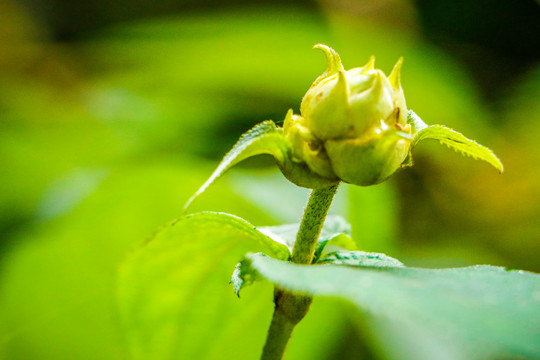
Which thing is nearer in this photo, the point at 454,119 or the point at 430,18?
the point at 454,119

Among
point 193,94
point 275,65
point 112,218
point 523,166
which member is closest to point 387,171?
point 112,218

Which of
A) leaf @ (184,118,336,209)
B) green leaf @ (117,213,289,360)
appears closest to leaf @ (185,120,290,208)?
leaf @ (184,118,336,209)

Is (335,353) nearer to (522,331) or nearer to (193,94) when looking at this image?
(522,331)

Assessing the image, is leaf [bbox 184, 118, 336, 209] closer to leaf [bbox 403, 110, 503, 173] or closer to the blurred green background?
leaf [bbox 403, 110, 503, 173]

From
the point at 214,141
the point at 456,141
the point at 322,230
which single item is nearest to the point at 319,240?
the point at 322,230

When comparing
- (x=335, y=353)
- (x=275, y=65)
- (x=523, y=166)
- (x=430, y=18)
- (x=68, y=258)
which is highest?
(x=430, y=18)

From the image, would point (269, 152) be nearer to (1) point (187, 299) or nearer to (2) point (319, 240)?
(2) point (319, 240)

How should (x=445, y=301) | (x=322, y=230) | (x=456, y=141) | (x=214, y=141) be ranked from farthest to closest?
(x=214, y=141), (x=322, y=230), (x=456, y=141), (x=445, y=301)

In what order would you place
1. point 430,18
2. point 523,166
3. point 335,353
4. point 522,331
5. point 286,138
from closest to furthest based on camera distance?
point 522,331 → point 286,138 → point 335,353 → point 523,166 → point 430,18
